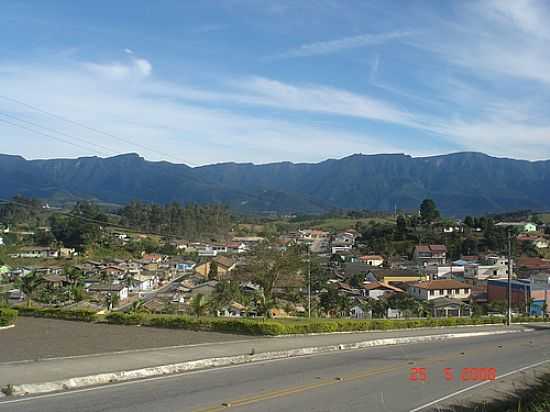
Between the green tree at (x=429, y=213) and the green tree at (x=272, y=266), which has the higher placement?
the green tree at (x=429, y=213)

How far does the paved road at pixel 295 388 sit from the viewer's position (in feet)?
28.6

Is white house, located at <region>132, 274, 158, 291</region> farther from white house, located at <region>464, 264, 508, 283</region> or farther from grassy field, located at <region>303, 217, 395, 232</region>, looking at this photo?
grassy field, located at <region>303, 217, 395, 232</region>

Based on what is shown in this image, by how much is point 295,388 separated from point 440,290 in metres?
43.2

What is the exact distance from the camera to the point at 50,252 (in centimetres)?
7181

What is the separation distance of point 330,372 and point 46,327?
12672 millimetres

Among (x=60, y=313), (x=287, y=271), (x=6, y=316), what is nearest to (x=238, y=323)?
(x=287, y=271)

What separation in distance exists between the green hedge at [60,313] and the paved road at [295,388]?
12331mm

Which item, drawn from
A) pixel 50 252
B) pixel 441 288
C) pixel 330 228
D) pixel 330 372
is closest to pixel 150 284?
pixel 50 252

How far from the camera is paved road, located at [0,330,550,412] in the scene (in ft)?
A: 28.6

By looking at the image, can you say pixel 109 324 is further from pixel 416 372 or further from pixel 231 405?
pixel 231 405
